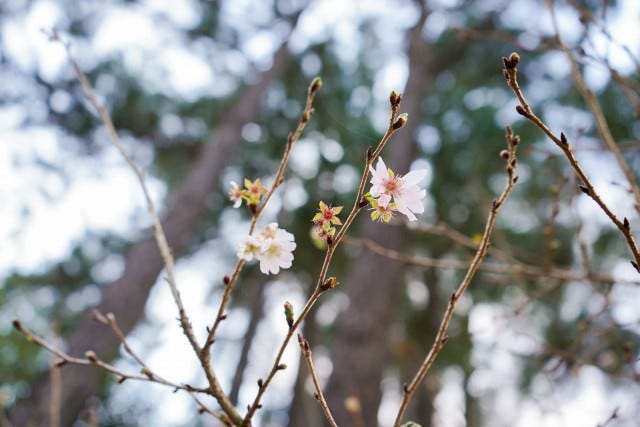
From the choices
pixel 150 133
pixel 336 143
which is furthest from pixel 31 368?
pixel 336 143

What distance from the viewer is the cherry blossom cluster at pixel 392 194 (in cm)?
68

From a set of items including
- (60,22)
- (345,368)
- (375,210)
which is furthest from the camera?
(60,22)

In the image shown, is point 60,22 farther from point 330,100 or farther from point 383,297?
point 383,297

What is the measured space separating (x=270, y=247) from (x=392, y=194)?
7.3 inches

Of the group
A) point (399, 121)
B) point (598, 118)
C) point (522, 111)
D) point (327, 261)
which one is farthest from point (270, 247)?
point (598, 118)

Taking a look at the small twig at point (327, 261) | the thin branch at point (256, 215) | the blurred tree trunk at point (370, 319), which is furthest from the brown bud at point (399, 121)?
the blurred tree trunk at point (370, 319)

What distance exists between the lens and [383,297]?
12.8 ft

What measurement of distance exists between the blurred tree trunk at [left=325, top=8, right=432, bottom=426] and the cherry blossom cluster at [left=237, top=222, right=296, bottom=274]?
2.05 meters

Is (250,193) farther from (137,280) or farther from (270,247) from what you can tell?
(137,280)

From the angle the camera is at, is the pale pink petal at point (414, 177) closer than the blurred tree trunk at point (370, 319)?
Yes

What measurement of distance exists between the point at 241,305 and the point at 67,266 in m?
2.52

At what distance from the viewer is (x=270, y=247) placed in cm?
71

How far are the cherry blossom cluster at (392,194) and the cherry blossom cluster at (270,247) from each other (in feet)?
0.42

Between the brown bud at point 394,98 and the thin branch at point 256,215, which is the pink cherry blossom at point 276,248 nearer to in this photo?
the thin branch at point 256,215
